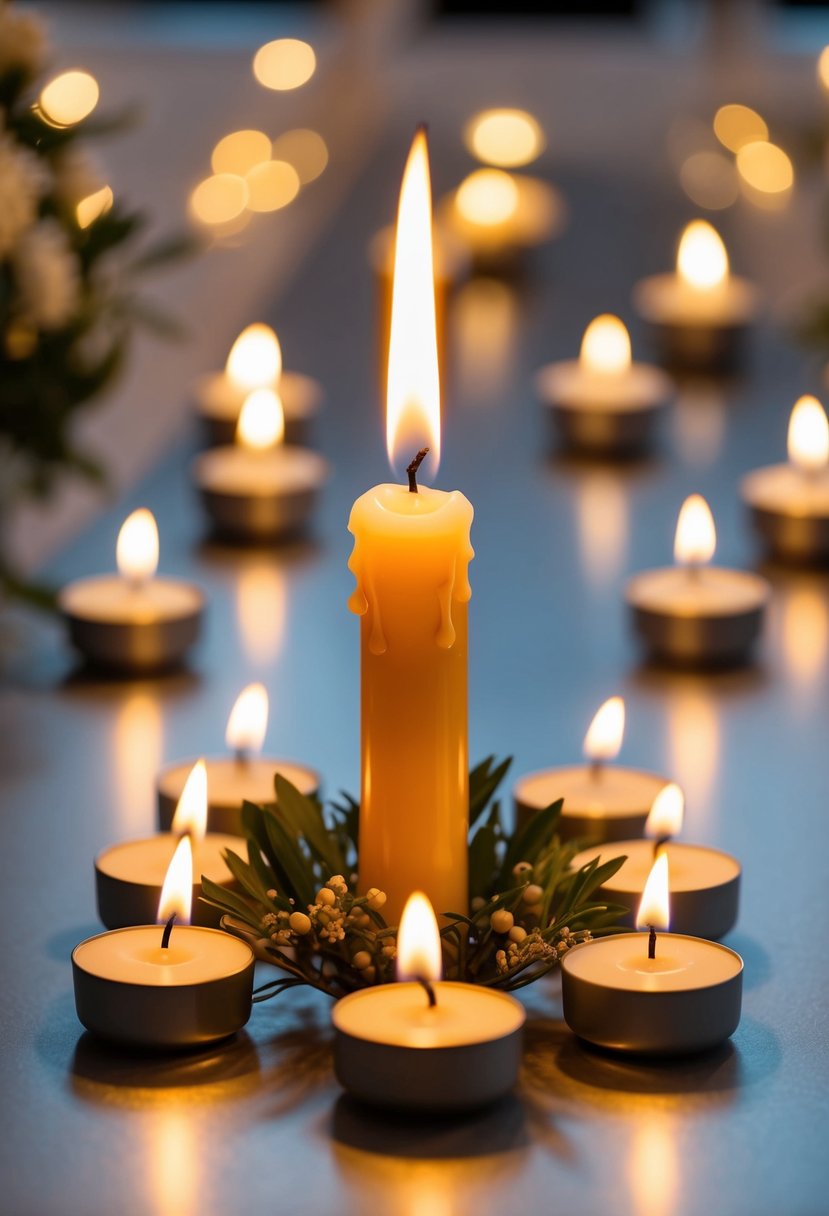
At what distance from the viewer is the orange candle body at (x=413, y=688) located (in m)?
0.78

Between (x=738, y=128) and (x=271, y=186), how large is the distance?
3.38 feet

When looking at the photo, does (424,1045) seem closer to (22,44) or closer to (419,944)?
(419,944)

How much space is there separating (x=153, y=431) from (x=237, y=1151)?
2.13 meters

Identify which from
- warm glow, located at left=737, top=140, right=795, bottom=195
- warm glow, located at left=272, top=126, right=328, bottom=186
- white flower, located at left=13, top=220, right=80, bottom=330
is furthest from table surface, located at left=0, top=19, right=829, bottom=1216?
warm glow, located at left=737, top=140, right=795, bottom=195

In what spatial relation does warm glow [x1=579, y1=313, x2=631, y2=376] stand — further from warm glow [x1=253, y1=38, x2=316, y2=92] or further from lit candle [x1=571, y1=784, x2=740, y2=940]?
warm glow [x1=253, y1=38, x2=316, y2=92]

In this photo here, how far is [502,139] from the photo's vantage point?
3318 mm

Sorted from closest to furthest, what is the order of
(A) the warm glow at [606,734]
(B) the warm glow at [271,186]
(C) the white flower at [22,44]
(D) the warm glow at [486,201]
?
(A) the warm glow at [606,734] → (C) the white flower at [22,44] → (D) the warm glow at [486,201] → (B) the warm glow at [271,186]

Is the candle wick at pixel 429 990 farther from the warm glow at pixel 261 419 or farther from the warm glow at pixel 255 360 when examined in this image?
the warm glow at pixel 255 360

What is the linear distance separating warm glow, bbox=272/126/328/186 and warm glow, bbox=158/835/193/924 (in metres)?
2.50

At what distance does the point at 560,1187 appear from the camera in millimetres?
714

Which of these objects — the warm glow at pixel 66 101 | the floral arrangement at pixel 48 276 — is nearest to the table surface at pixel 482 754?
Answer: the floral arrangement at pixel 48 276

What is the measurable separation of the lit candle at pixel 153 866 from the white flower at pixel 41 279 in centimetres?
63

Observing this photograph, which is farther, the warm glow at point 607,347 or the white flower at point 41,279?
the warm glow at point 607,347

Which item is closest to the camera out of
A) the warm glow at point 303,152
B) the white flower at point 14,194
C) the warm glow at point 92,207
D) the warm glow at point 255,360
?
the white flower at point 14,194
